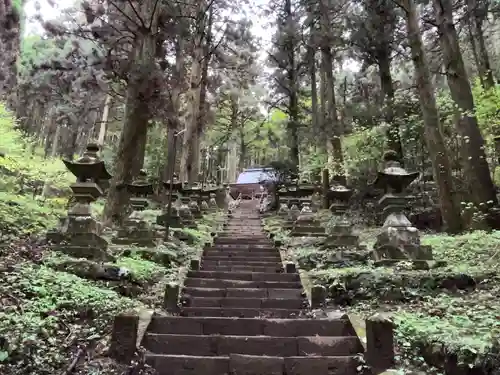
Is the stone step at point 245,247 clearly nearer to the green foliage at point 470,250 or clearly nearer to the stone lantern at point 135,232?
the stone lantern at point 135,232

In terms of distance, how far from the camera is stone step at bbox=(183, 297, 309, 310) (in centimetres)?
654

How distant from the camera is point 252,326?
5441 millimetres

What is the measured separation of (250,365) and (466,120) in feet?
29.0

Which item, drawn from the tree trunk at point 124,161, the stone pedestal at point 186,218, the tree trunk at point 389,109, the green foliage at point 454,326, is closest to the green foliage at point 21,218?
the tree trunk at point 124,161

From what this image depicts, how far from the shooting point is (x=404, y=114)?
13430 mm

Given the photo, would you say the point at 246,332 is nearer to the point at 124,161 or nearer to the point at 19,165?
the point at 124,161

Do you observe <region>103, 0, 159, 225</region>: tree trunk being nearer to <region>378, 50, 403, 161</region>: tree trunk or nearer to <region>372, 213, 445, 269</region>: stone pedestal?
<region>372, 213, 445, 269</region>: stone pedestal

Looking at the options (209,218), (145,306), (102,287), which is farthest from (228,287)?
(209,218)

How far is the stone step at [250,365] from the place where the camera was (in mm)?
4391

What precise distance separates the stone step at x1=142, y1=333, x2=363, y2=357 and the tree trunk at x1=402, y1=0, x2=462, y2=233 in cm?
630

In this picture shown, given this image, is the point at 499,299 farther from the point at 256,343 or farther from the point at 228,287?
the point at 228,287

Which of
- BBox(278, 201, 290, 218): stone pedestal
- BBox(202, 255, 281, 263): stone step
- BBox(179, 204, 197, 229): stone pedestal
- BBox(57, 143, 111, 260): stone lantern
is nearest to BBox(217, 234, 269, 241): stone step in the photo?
BBox(179, 204, 197, 229): stone pedestal

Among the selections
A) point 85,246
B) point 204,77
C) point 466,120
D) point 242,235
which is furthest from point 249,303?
point 204,77

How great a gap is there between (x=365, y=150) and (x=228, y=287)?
Result: 829 centimetres
